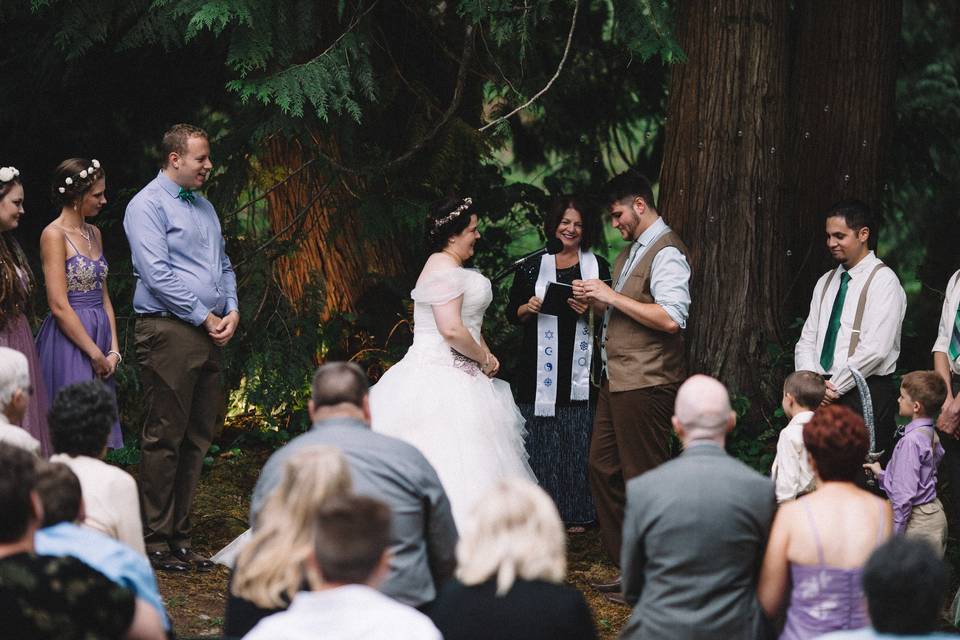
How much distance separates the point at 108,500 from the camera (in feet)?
13.3

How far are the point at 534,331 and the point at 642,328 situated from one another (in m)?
1.29

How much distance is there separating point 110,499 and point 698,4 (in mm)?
4733

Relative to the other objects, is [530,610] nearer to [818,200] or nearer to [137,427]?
[818,200]

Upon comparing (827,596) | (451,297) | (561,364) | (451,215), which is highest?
(451,215)

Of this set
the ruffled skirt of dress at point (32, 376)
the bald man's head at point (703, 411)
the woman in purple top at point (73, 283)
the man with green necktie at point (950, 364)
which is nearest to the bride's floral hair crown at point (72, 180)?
the woman in purple top at point (73, 283)

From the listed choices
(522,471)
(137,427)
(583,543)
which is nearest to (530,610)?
(522,471)

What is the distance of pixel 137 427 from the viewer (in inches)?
338

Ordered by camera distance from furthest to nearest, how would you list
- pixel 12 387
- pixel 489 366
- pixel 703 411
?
1. pixel 489 366
2. pixel 12 387
3. pixel 703 411

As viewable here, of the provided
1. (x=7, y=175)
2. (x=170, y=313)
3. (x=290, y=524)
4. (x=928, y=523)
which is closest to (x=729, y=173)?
(x=928, y=523)

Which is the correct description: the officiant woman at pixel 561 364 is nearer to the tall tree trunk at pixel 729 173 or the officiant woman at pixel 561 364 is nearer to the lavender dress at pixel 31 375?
the tall tree trunk at pixel 729 173

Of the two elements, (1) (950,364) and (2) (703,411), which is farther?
(1) (950,364)

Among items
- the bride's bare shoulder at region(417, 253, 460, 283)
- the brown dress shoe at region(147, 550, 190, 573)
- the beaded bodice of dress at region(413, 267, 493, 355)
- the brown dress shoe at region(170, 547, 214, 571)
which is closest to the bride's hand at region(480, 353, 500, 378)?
the beaded bodice of dress at region(413, 267, 493, 355)

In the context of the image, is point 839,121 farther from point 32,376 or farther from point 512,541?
point 512,541

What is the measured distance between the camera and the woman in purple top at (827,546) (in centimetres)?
392
